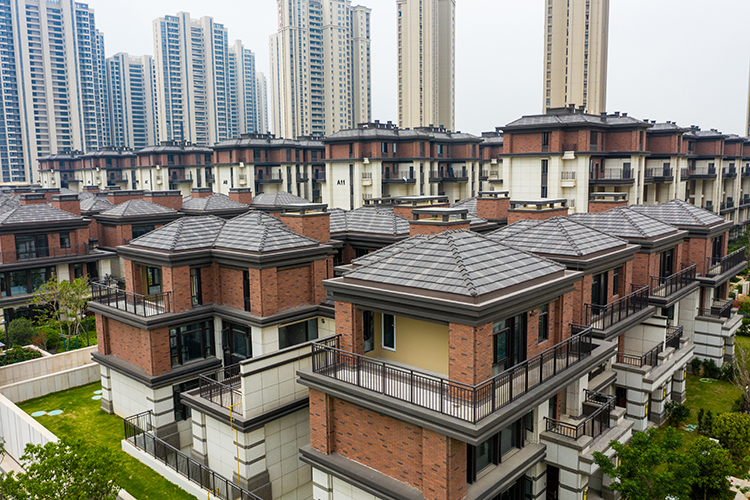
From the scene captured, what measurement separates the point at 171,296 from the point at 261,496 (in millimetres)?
10445

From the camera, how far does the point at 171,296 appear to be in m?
25.7

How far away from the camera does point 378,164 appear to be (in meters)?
63.0

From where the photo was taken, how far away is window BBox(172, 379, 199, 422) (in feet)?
84.5

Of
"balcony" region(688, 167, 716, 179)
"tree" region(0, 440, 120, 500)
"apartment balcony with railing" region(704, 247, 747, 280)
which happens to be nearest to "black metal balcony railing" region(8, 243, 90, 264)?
"tree" region(0, 440, 120, 500)

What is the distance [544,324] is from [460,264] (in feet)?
17.1

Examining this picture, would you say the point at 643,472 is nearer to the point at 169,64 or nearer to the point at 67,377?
the point at 67,377

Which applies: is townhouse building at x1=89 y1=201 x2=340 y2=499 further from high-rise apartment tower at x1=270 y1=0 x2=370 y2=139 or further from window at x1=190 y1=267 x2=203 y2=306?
high-rise apartment tower at x1=270 y1=0 x2=370 y2=139

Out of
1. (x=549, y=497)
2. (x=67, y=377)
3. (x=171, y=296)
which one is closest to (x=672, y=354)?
(x=549, y=497)

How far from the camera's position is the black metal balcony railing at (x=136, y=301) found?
25.8 m

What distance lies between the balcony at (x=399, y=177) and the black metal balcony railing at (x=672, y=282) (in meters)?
36.7

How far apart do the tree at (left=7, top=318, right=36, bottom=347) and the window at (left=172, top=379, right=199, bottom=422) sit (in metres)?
17.9

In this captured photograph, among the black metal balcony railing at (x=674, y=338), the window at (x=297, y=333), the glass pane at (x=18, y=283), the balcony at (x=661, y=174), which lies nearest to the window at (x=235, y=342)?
the window at (x=297, y=333)

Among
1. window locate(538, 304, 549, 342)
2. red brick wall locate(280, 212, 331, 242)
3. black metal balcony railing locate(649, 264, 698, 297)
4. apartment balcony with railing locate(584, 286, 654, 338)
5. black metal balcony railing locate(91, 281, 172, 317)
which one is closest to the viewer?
window locate(538, 304, 549, 342)

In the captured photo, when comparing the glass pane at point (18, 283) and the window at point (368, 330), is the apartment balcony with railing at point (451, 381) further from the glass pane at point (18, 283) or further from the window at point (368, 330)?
the glass pane at point (18, 283)
